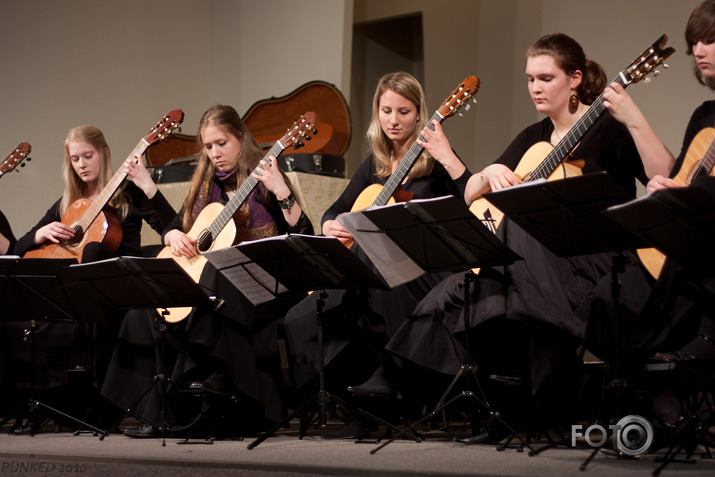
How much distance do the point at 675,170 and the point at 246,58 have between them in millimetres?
4780

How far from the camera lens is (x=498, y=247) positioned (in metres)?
2.54

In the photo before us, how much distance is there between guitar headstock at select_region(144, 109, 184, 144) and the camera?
420cm

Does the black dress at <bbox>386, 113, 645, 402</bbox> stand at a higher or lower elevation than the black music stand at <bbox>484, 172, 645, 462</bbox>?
lower

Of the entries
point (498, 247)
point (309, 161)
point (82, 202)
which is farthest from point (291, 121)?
point (498, 247)

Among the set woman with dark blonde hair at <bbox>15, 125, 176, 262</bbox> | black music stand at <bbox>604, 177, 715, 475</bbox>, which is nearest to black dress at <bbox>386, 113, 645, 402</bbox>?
black music stand at <bbox>604, 177, 715, 475</bbox>

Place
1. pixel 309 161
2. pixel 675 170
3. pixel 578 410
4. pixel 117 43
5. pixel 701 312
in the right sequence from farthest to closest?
pixel 117 43 → pixel 309 161 → pixel 578 410 → pixel 675 170 → pixel 701 312

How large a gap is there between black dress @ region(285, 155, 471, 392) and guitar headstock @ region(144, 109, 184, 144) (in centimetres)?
134

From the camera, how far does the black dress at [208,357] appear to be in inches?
132

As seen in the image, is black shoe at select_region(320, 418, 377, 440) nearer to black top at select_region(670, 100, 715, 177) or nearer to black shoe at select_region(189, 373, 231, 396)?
black shoe at select_region(189, 373, 231, 396)

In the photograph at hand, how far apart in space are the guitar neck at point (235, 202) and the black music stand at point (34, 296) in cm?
61

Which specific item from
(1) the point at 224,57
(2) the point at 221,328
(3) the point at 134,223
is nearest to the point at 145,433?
(2) the point at 221,328

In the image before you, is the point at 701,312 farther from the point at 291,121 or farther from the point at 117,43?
the point at 117,43

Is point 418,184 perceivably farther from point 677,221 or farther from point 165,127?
point 677,221

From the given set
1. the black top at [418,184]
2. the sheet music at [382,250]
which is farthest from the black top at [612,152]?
the sheet music at [382,250]
